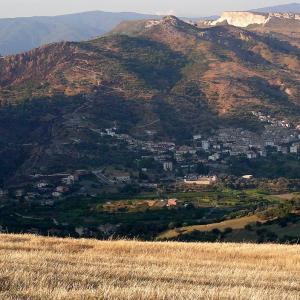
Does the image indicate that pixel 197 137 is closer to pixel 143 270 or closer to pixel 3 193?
pixel 3 193

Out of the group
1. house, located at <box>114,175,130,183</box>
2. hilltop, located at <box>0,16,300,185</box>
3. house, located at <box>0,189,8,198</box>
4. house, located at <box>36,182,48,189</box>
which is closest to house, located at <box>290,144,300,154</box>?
hilltop, located at <box>0,16,300,185</box>

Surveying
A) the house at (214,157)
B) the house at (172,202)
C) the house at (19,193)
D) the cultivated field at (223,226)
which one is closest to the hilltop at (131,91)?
the house at (19,193)

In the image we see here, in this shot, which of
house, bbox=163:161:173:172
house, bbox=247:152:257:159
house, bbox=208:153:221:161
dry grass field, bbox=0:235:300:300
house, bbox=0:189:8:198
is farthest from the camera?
house, bbox=208:153:221:161

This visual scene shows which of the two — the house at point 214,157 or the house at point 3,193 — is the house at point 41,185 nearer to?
the house at point 3,193

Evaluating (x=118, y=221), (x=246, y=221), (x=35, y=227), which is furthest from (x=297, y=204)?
(x=35, y=227)

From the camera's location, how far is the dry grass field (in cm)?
843

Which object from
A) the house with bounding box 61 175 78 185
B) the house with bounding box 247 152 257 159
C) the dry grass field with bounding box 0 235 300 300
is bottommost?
the house with bounding box 247 152 257 159

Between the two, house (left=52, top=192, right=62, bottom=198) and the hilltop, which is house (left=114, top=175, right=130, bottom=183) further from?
house (left=52, top=192, right=62, bottom=198)

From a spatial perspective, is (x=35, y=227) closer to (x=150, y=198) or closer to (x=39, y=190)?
(x=150, y=198)

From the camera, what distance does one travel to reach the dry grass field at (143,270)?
843 centimetres

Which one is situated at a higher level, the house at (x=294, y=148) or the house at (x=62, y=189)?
the house at (x=62, y=189)

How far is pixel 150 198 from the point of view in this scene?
6812 centimetres

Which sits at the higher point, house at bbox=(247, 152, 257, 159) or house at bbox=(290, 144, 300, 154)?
house at bbox=(290, 144, 300, 154)

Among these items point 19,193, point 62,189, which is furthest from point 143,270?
point 19,193
